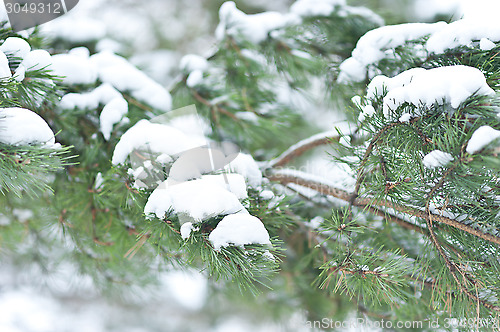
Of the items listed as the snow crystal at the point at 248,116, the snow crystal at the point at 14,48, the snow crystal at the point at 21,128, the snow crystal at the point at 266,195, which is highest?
the snow crystal at the point at 14,48

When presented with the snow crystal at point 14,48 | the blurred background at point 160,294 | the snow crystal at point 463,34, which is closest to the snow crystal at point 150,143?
the snow crystal at point 14,48

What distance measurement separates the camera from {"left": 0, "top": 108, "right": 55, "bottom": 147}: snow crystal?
529 mm

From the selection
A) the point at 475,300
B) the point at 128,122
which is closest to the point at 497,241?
the point at 475,300

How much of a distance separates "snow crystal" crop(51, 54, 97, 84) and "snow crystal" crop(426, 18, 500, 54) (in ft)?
2.21

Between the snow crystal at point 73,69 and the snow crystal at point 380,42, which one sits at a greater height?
the snow crystal at point 380,42

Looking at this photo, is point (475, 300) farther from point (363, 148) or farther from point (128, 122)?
point (128, 122)

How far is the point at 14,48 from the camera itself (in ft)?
2.08

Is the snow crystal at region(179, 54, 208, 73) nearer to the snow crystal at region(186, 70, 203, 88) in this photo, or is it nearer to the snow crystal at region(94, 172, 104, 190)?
the snow crystal at region(186, 70, 203, 88)

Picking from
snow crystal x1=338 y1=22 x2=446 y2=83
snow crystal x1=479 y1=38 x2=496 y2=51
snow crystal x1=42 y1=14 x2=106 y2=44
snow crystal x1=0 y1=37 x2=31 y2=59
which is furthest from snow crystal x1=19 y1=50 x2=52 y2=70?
snow crystal x1=479 y1=38 x2=496 y2=51

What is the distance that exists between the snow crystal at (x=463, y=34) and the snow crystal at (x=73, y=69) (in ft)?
2.21

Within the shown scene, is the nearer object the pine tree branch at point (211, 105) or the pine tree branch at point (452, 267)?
the pine tree branch at point (452, 267)

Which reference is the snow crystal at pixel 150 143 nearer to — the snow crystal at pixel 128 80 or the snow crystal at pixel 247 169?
the snow crystal at pixel 247 169

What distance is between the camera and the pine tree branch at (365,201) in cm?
54

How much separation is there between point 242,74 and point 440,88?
0.64 metres
